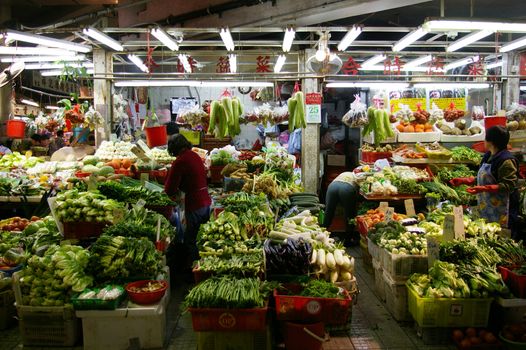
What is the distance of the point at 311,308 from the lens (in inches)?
156

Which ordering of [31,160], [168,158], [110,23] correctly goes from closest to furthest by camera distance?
[168,158], [31,160], [110,23]

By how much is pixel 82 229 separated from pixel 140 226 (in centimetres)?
69

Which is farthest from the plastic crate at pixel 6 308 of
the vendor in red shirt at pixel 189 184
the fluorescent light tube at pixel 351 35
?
the fluorescent light tube at pixel 351 35

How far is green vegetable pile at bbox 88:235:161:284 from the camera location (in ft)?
15.3

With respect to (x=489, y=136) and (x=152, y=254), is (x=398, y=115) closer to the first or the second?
(x=489, y=136)

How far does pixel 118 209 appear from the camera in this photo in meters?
5.32

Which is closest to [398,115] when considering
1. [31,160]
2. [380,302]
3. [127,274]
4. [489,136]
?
[489,136]

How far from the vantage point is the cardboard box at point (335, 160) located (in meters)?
12.4

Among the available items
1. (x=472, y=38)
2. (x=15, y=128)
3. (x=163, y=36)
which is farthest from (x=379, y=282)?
(x=15, y=128)

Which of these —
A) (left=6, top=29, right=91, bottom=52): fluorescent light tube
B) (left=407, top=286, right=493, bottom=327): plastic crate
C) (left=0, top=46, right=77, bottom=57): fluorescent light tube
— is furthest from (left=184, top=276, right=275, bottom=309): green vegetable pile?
(left=0, top=46, right=77, bottom=57): fluorescent light tube

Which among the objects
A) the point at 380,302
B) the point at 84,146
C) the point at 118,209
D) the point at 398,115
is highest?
the point at 398,115

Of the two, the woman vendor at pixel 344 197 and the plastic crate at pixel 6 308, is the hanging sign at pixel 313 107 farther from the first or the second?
the plastic crate at pixel 6 308

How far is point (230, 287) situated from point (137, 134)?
8716 millimetres

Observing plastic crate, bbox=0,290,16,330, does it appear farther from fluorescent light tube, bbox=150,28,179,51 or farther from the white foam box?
fluorescent light tube, bbox=150,28,179,51
